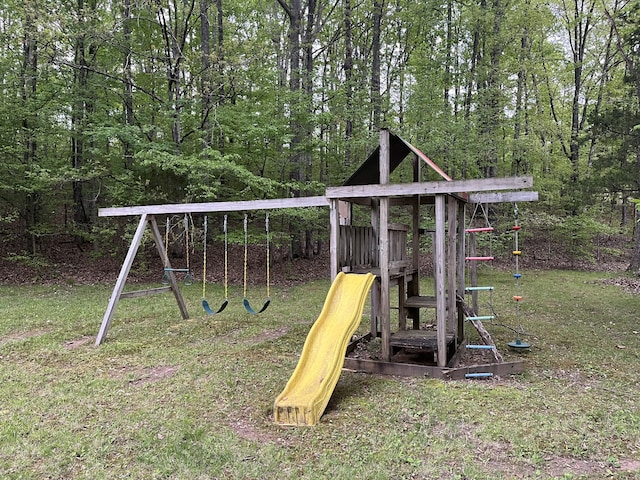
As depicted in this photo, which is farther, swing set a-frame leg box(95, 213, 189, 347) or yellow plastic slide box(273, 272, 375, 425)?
swing set a-frame leg box(95, 213, 189, 347)

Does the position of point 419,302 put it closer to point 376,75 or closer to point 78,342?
point 78,342

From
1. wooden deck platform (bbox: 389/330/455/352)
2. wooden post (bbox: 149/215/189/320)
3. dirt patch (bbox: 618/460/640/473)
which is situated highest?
wooden post (bbox: 149/215/189/320)

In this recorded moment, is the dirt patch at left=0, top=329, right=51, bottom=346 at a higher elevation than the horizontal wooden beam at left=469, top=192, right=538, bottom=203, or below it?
below

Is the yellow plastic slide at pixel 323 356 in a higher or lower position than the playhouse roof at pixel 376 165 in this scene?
lower

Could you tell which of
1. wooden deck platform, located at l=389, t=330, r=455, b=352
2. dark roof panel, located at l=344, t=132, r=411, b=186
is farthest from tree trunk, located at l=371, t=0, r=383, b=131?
wooden deck platform, located at l=389, t=330, r=455, b=352

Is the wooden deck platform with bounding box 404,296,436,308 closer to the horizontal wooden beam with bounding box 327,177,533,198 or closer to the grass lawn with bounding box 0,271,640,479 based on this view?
the grass lawn with bounding box 0,271,640,479

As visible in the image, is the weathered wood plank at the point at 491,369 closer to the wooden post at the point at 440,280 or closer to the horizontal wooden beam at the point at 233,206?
the wooden post at the point at 440,280

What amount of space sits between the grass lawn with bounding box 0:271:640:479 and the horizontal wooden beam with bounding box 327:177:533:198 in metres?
1.95

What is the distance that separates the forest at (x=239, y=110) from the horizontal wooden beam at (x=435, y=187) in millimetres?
5312

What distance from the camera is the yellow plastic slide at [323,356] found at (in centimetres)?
344

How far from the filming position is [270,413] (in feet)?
11.9

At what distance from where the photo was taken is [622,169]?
26.4ft

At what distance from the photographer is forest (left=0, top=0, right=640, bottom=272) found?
10578 millimetres

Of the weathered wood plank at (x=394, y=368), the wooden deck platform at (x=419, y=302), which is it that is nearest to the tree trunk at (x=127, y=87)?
the wooden deck platform at (x=419, y=302)
